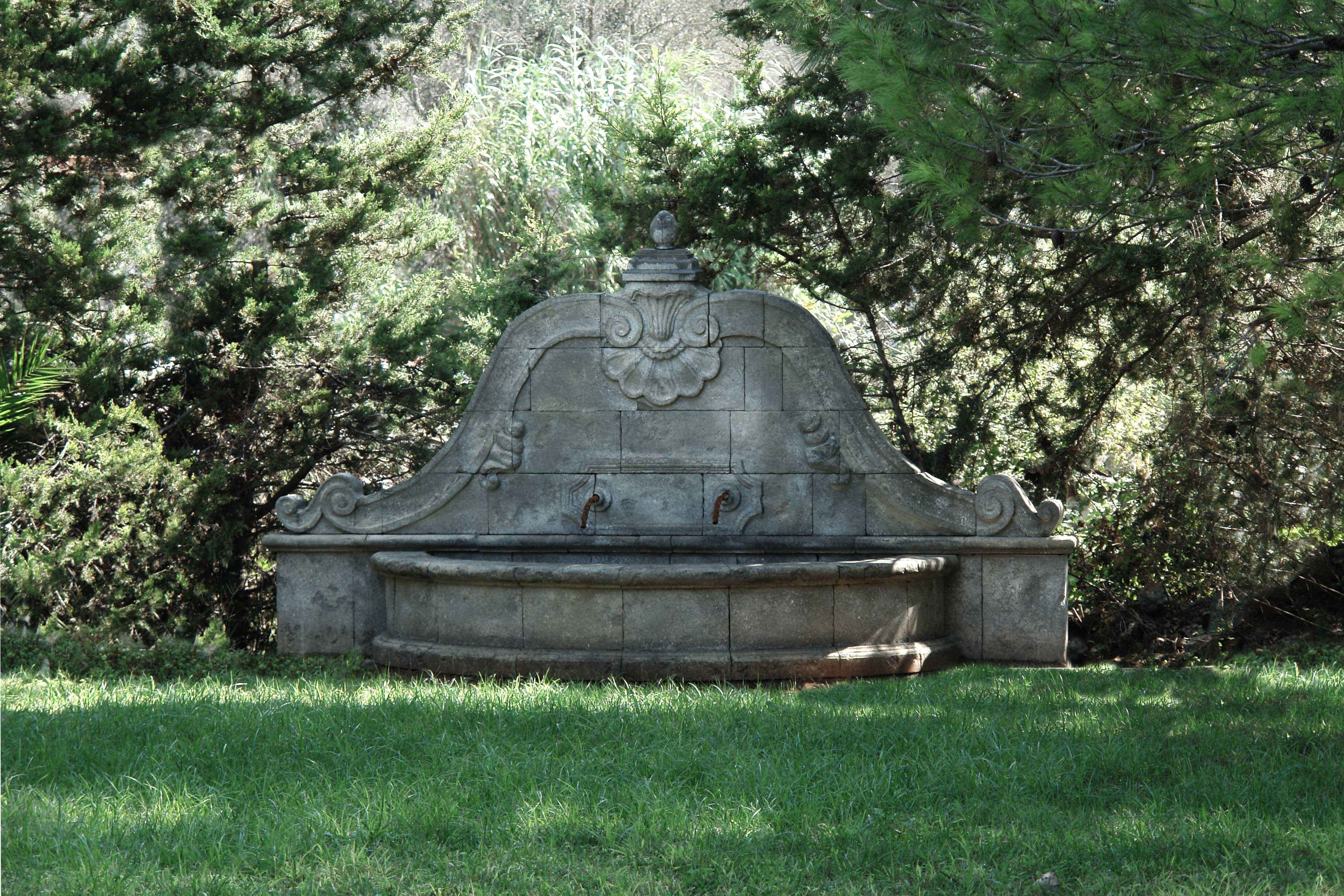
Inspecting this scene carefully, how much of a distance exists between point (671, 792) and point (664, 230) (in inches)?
161

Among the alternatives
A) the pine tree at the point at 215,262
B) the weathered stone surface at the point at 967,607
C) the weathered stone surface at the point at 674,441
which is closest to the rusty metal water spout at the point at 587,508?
the weathered stone surface at the point at 674,441

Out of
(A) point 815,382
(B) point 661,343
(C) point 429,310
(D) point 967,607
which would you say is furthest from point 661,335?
(C) point 429,310

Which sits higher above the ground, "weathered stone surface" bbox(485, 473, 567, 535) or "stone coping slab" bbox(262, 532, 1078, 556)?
"weathered stone surface" bbox(485, 473, 567, 535)

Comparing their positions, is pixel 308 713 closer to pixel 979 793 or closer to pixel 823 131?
pixel 979 793

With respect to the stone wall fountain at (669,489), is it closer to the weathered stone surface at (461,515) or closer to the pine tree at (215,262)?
the weathered stone surface at (461,515)

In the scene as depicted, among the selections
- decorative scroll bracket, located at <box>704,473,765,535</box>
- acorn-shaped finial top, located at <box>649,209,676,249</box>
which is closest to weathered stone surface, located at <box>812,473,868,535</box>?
decorative scroll bracket, located at <box>704,473,765,535</box>

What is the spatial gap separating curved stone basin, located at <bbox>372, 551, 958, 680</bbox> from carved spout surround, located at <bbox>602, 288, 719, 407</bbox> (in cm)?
121

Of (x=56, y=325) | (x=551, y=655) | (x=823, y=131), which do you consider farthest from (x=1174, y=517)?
(x=56, y=325)

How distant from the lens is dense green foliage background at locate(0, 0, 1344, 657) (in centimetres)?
784

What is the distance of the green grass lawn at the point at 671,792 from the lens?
12.0 feet

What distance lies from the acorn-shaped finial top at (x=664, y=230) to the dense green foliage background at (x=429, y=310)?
1.34 metres

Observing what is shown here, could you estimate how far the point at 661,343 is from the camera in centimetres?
751

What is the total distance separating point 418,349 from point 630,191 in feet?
8.55

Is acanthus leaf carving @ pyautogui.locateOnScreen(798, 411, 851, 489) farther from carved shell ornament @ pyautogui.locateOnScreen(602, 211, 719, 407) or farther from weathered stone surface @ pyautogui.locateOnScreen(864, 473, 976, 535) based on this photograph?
carved shell ornament @ pyautogui.locateOnScreen(602, 211, 719, 407)
